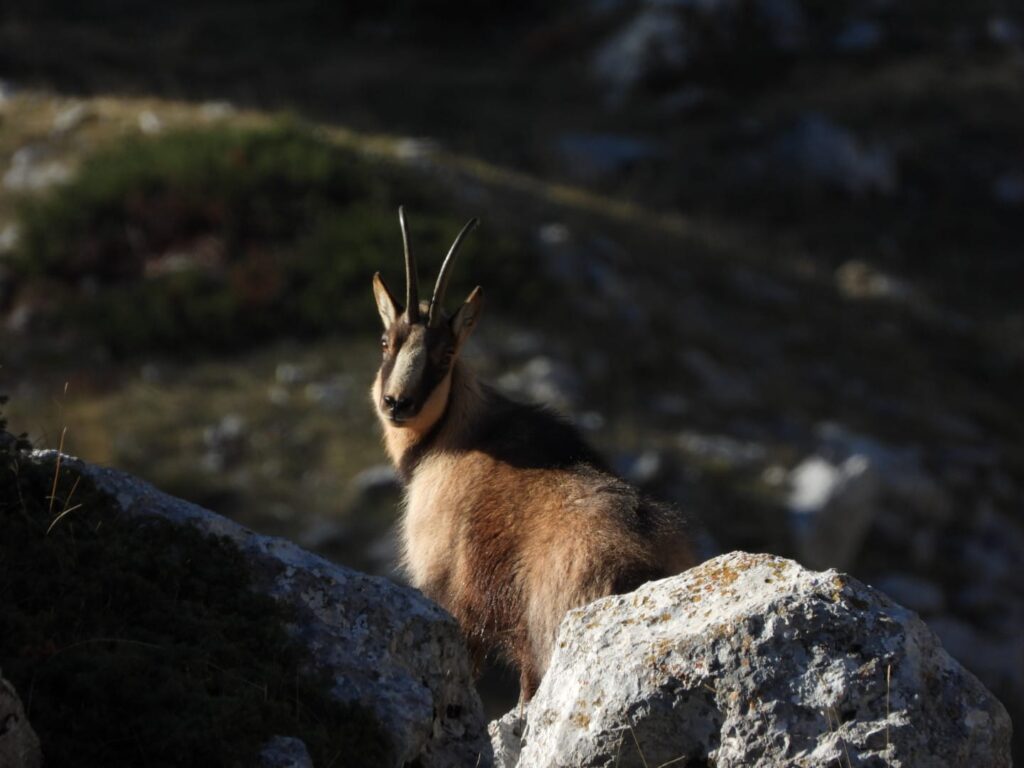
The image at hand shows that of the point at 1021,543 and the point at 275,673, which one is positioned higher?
the point at 275,673

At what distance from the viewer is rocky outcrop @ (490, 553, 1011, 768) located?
15.1 feet

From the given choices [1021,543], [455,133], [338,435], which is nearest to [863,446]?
[1021,543]

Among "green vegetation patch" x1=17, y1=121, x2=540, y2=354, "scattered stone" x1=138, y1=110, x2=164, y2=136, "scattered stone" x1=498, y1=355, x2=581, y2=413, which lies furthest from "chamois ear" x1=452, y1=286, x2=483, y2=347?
"scattered stone" x1=138, y1=110, x2=164, y2=136

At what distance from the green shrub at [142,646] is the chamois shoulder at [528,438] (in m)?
2.35

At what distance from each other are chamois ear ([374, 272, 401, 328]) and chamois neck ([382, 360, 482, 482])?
465 mm

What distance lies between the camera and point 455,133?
104ft

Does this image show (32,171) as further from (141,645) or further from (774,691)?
(774,691)

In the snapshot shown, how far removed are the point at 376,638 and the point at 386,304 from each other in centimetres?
348

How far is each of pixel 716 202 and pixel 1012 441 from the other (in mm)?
9952

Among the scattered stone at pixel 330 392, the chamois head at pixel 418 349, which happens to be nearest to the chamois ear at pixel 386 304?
the chamois head at pixel 418 349

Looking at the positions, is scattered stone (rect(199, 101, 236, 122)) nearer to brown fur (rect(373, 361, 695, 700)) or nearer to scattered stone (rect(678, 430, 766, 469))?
scattered stone (rect(678, 430, 766, 469))

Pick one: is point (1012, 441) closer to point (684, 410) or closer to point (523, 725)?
point (684, 410)

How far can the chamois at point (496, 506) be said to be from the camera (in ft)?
21.9

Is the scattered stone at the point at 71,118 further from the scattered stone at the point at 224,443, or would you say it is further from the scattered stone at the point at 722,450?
the scattered stone at the point at 722,450
